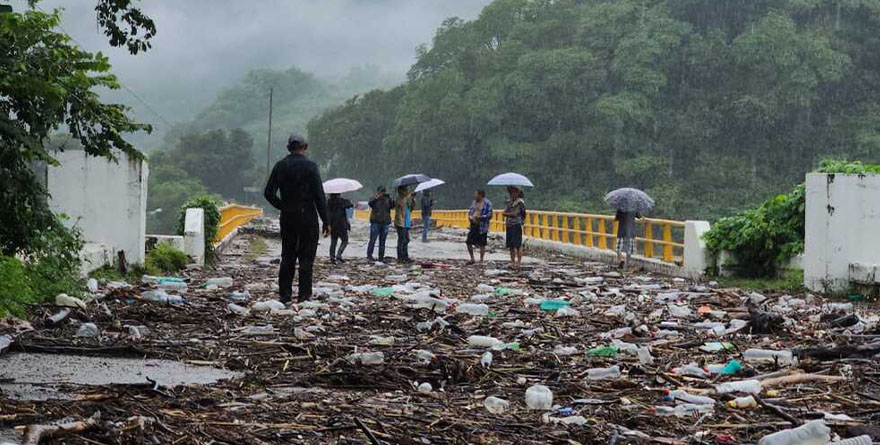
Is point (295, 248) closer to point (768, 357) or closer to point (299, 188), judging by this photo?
point (299, 188)

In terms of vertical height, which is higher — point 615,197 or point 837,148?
point 837,148

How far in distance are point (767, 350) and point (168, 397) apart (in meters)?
4.16

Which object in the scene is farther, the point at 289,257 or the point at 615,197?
the point at 615,197

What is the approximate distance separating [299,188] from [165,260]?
193 inches

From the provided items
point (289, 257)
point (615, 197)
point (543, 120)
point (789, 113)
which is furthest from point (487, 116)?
point (289, 257)

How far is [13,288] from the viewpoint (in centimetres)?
829

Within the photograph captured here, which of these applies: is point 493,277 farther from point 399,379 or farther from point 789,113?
point 789,113

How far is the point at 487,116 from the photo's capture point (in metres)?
54.5

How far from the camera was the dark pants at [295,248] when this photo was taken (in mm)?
10531

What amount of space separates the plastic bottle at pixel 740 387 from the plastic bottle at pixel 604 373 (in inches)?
27.3

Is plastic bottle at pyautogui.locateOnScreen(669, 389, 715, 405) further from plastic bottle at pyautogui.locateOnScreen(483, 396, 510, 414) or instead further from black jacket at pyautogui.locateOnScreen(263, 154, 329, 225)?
black jacket at pyautogui.locateOnScreen(263, 154, 329, 225)

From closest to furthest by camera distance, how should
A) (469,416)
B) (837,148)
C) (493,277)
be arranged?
(469,416), (493,277), (837,148)

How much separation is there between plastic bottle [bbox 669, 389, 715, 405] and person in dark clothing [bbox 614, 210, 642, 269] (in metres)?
12.6

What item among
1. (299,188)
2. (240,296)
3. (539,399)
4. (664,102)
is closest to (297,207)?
(299,188)
